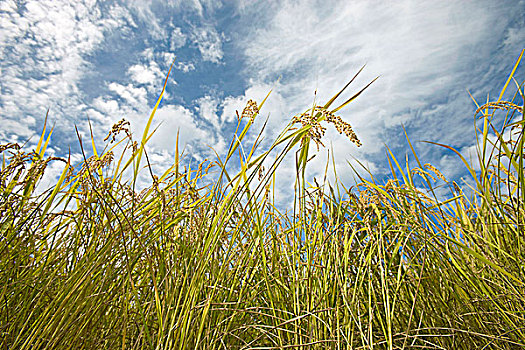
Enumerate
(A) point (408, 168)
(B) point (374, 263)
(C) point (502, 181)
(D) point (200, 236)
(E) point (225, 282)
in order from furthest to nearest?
(A) point (408, 168), (C) point (502, 181), (B) point (374, 263), (E) point (225, 282), (D) point (200, 236)

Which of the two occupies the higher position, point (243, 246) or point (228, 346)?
point (243, 246)

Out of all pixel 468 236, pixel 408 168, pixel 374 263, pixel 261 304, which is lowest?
pixel 261 304

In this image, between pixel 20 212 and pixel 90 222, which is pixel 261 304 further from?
pixel 20 212

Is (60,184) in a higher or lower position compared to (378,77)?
lower

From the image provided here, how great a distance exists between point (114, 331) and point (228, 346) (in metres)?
0.44

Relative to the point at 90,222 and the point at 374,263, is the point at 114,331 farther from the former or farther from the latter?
the point at 374,263

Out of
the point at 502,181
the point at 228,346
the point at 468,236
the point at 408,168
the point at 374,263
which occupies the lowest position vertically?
the point at 228,346

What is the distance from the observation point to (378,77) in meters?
1.21

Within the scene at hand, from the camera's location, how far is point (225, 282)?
1.34 m

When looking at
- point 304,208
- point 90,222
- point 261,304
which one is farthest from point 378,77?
point 90,222

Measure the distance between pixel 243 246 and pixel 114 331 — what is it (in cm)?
60

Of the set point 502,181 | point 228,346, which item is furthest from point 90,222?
point 502,181

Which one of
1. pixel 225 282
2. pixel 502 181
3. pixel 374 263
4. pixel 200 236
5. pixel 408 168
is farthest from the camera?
pixel 408 168

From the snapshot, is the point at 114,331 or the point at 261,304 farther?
the point at 261,304
